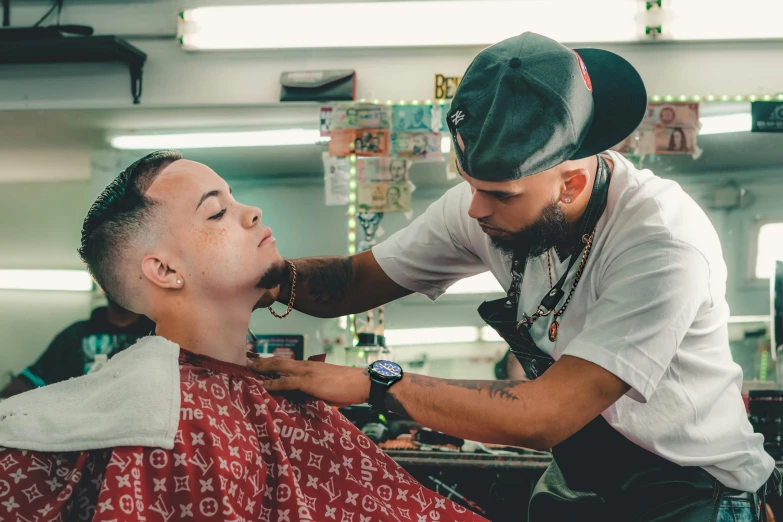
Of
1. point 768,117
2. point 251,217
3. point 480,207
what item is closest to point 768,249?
point 768,117

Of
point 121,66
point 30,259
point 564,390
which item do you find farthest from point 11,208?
point 564,390

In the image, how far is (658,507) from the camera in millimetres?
1641

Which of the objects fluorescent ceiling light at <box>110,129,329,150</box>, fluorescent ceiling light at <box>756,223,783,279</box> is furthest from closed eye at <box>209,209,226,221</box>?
fluorescent ceiling light at <box>756,223,783,279</box>

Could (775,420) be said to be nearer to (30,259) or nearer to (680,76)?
(680,76)

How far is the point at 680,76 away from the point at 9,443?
116 inches

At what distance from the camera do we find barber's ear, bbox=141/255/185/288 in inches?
65.3

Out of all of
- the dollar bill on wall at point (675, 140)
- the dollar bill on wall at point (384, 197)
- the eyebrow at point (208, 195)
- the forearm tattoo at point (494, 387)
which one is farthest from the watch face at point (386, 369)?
the dollar bill on wall at point (675, 140)

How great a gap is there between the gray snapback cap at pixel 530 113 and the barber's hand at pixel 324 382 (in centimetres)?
52

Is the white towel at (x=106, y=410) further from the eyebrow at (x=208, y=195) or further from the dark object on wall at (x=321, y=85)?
the dark object on wall at (x=321, y=85)

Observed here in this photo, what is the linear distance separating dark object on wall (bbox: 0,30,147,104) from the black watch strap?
236 centimetres

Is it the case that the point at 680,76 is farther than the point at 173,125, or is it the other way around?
the point at 173,125

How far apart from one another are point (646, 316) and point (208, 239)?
1006 millimetres

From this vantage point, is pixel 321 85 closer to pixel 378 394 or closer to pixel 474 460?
pixel 474 460

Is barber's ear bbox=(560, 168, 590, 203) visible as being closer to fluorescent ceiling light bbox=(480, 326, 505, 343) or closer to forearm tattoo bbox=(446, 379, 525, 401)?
forearm tattoo bbox=(446, 379, 525, 401)
